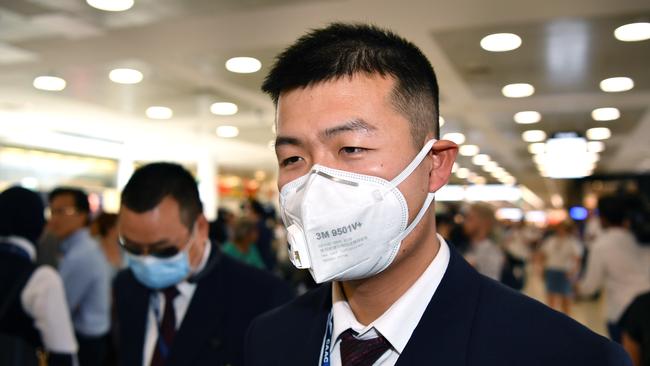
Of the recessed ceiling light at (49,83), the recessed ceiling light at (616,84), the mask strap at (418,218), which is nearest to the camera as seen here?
the mask strap at (418,218)

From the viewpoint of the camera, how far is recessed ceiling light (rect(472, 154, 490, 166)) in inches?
649

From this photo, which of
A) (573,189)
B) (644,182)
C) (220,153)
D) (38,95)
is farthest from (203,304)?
(573,189)

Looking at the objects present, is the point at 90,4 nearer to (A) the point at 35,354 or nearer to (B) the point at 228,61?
(B) the point at 228,61

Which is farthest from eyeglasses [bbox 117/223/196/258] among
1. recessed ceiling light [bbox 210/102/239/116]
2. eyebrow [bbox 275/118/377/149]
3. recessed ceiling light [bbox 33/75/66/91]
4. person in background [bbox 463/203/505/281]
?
recessed ceiling light [bbox 210/102/239/116]

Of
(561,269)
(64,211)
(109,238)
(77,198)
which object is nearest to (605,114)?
(561,269)

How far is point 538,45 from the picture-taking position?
599 cm

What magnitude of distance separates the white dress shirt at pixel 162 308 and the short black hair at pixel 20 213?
1158mm

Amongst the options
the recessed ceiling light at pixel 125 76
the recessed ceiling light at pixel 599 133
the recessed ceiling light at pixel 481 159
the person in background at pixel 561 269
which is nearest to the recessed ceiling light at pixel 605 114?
the recessed ceiling light at pixel 599 133

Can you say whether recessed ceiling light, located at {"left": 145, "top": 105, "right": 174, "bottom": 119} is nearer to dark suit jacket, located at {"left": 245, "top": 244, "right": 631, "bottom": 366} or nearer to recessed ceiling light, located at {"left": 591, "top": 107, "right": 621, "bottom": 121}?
recessed ceiling light, located at {"left": 591, "top": 107, "right": 621, "bottom": 121}

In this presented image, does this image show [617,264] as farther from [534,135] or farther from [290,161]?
[534,135]

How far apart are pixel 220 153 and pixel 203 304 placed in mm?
13675

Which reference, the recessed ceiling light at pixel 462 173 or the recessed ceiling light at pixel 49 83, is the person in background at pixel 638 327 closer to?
the recessed ceiling light at pixel 49 83

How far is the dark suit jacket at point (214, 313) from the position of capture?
231 centimetres

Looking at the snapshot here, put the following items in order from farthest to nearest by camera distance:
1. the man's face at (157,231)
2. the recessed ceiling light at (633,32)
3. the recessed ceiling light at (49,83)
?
the recessed ceiling light at (49,83), the recessed ceiling light at (633,32), the man's face at (157,231)
